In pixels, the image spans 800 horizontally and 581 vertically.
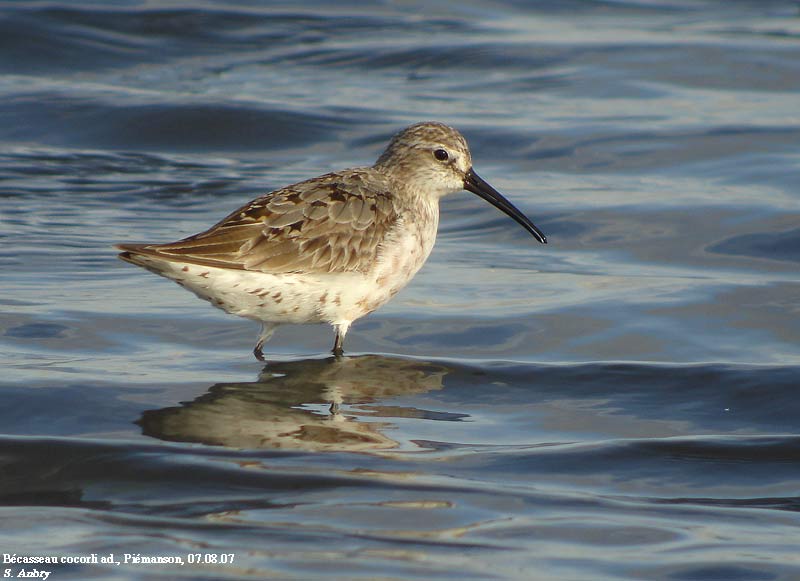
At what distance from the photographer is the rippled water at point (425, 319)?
20.5 ft

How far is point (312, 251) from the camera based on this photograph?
871 centimetres

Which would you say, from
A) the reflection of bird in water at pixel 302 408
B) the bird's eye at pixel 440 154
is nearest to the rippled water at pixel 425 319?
the reflection of bird in water at pixel 302 408

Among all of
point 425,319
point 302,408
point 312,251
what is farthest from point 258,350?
point 425,319

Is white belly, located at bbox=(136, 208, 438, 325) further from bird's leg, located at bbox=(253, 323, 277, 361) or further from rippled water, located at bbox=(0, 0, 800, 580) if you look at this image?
rippled water, located at bbox=(0, 0, 800, 580)

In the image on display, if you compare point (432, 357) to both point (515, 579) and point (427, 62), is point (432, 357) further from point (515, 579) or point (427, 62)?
point (427, 62)

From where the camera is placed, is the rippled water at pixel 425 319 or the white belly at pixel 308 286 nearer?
the rippled water at pixel 425 319

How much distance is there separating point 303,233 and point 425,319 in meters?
1.94

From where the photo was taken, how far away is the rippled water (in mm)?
6254

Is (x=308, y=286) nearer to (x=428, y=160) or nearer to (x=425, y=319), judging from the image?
(x=428, y=160)

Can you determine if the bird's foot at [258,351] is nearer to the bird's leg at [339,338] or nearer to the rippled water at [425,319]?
the rippled water at [425,319]

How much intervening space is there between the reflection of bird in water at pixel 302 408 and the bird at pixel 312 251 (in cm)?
35

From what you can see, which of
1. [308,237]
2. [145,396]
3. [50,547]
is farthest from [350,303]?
[50,547]

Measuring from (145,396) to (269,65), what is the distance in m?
12.1

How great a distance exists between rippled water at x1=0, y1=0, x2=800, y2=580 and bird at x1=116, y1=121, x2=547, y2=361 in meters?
0.54
